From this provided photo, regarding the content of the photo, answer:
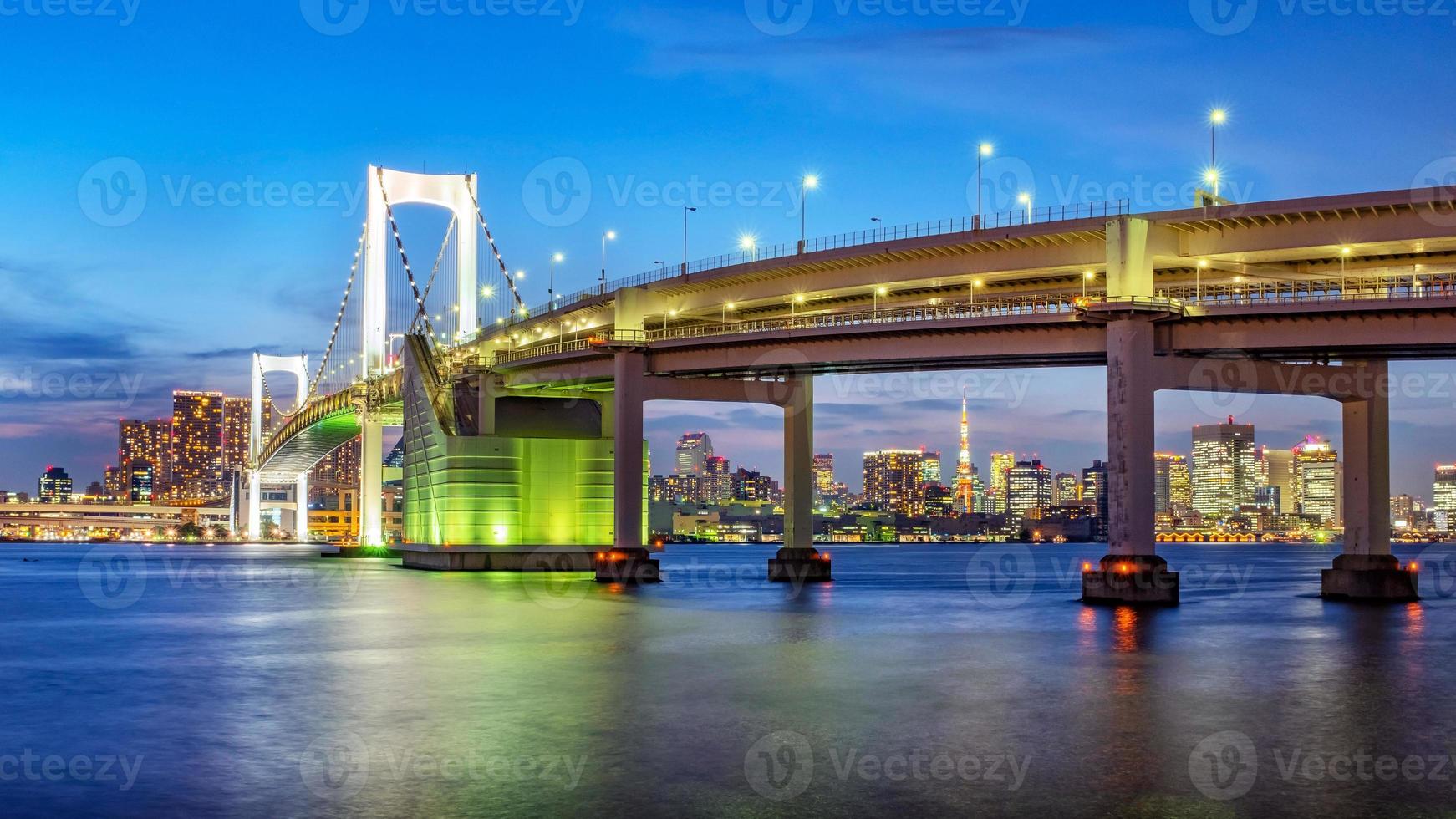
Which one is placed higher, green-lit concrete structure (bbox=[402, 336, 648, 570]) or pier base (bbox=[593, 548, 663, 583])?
green-lit concrete structure (bbox=[402, 336, 648, 570])

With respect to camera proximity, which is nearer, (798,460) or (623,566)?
(623,566)

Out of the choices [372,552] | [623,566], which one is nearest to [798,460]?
[623,566]

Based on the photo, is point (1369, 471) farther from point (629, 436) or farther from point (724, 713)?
point (724, 713)

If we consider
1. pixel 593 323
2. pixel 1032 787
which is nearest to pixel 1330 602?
pixel 593 323

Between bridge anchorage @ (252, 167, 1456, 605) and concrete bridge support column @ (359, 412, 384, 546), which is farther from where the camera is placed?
concrete bridge support column @ (359, 412, 384, 546)

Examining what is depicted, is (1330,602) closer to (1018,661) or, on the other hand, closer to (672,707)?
(1018,661)

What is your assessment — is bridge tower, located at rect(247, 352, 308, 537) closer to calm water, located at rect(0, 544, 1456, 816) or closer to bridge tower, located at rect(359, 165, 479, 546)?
bridge tower, located at rect(359, 165, 479, 546)

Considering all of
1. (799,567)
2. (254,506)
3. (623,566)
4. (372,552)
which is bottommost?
(372,552)

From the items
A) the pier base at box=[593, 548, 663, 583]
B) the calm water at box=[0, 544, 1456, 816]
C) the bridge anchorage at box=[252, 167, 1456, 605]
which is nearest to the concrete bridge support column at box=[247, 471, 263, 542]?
the bridge anchorage at box=[252, 167, 1456, 605]
